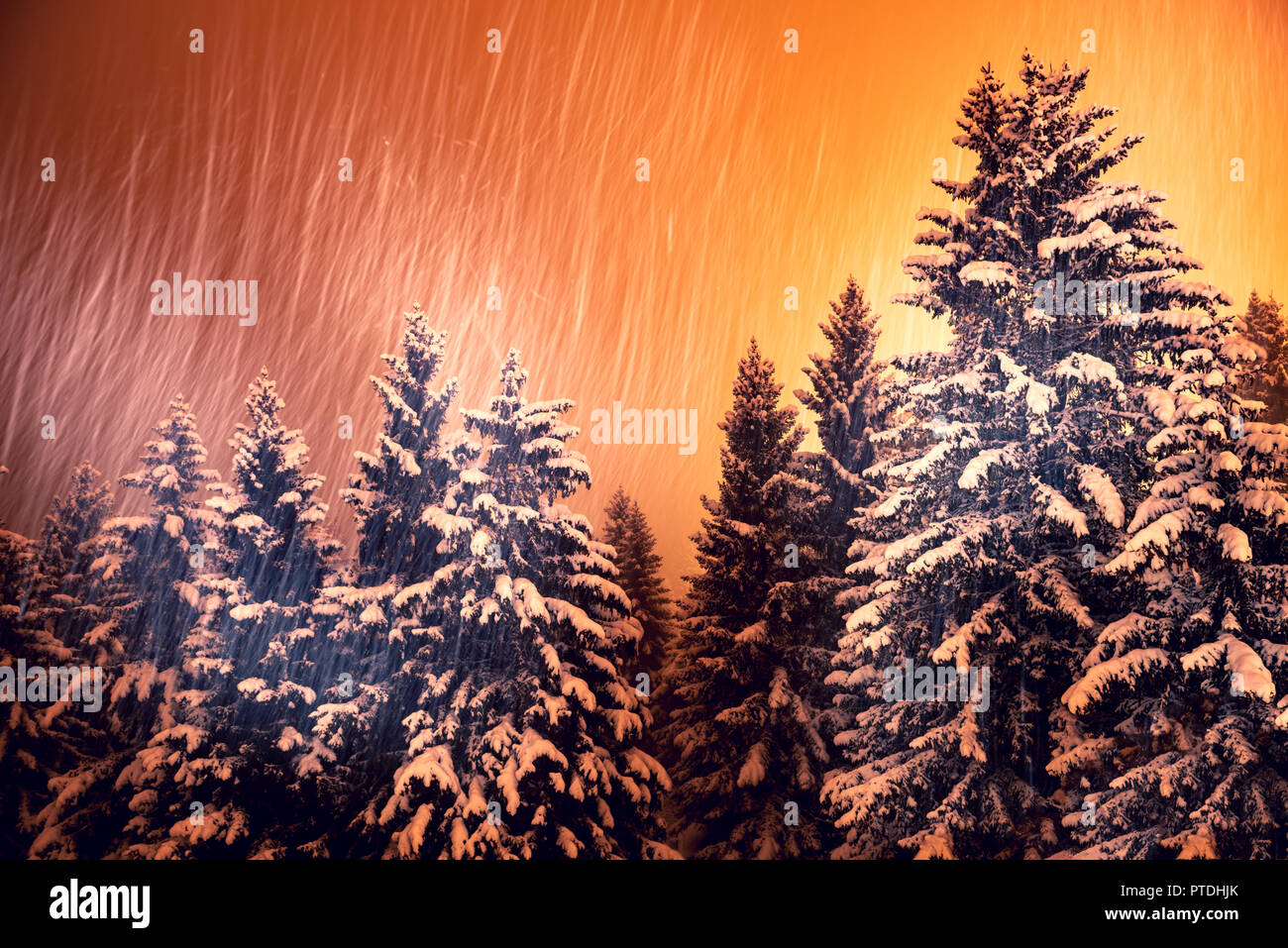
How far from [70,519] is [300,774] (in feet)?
58.7

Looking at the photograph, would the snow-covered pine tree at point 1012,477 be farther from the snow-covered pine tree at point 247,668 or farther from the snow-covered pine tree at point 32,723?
the snow-covered pine tree at point 32,723

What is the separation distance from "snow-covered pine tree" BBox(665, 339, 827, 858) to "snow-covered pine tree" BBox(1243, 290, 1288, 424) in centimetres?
1397

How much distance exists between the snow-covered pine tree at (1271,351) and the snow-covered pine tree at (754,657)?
1397cm

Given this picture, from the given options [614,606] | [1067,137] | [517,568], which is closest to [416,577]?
[517,568]

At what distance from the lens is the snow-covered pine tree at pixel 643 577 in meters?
33.7

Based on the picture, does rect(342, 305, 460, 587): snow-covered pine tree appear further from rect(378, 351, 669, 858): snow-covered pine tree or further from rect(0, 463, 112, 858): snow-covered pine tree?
rect(0, 463, 112, 858): snow-covered pine tree

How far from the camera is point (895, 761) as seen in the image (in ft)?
44.6

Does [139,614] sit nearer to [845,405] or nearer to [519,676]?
[519,676]

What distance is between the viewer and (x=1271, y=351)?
23.7 meters

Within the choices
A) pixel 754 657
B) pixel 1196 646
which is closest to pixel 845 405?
pixel 754 657

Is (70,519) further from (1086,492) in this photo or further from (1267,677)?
(1267,677)

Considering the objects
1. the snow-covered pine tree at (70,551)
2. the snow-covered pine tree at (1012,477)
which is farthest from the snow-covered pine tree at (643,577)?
the snow-covered pine tree at (1012,477)

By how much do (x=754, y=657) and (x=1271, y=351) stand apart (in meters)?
18.5

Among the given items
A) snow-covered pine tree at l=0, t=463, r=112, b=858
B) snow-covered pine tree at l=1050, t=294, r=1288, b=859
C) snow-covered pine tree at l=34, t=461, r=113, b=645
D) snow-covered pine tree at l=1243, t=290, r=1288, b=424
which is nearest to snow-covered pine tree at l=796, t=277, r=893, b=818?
snow-covered pine tree at l=1050, t=294, r=1288, b=859
